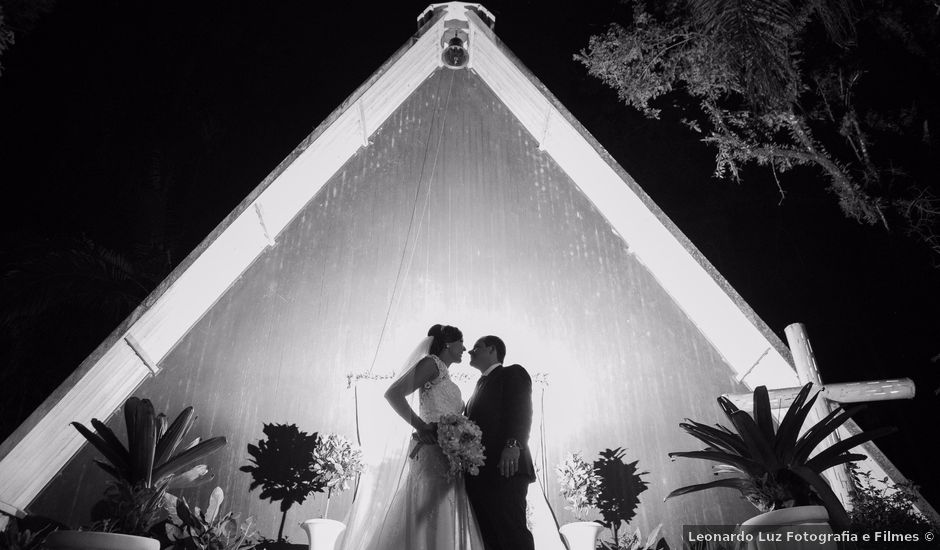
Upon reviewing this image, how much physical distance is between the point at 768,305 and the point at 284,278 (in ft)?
26.0

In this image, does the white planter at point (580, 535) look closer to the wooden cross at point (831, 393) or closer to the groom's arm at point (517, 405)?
the groom's arm at point (517, 405)

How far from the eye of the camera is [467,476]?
349 centimetres

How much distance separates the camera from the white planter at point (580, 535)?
4.28 meters

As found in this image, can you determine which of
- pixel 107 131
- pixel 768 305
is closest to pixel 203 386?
pixel 107 131

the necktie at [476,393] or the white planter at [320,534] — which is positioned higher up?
the necktie at [476,393]

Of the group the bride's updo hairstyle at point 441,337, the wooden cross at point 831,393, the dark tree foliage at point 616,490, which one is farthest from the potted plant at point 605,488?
the bride's updo hairstyle at point 441,337

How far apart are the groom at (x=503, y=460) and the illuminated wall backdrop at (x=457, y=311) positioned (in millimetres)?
2106

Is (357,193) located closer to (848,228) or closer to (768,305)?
(768,305)

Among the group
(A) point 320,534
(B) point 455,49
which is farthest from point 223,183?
(A) point 320,534

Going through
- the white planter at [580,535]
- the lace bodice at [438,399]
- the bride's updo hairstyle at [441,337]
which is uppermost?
the bride's updo hairstyle at [441,337]

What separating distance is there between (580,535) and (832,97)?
8.77m

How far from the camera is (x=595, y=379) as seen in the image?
632cm

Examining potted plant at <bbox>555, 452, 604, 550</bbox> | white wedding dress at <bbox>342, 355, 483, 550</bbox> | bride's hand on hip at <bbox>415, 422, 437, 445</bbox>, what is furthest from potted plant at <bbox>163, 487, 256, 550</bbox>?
potted plant at <bbox>555, 452, 604, 550</bbox>

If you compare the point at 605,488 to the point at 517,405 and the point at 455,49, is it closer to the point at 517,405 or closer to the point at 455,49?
the point at 517,405
